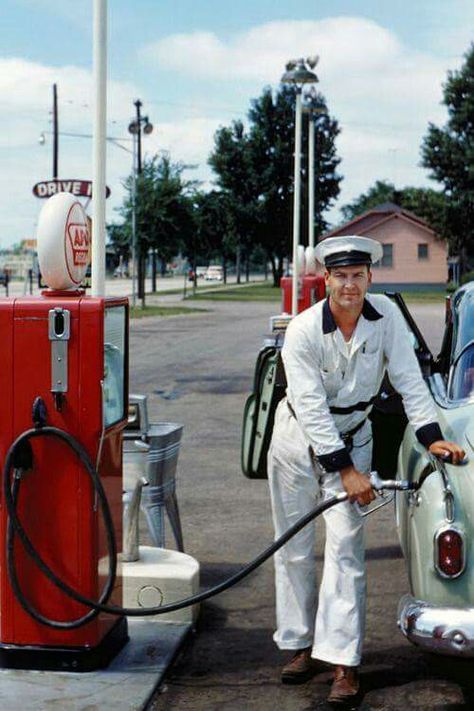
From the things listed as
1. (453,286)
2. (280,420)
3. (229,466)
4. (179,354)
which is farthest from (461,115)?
(280,420)

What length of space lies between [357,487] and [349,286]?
0.83 meters

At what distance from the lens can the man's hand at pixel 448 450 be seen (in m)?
4.23

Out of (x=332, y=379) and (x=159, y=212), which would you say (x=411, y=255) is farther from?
(x=332, y=379)

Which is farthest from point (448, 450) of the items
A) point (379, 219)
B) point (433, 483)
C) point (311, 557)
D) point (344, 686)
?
point (379, 219)

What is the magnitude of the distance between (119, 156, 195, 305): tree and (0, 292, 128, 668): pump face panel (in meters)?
43.8

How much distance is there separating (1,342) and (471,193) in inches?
2671

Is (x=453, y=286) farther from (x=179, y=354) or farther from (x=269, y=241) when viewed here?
(x=179, y=354)

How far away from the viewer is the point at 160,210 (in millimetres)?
49719

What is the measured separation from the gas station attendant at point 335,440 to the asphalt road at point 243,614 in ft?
0.64

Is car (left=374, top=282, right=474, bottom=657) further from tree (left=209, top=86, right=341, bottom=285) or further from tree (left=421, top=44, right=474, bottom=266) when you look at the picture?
tree (left=209, top=86, right=341, bottom=285)

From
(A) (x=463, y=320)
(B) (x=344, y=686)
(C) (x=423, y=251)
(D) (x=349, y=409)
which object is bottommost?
(B) (x=344, y=686)

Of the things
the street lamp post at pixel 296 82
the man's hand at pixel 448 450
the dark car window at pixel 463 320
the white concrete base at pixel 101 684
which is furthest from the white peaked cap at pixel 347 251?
the street lamp post at pixel 296 82

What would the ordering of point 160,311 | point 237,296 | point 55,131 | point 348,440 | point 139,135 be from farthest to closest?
1. point 237,296
2. point 139,135
3. point 55,131
4. point 160,311
5. point 348,440

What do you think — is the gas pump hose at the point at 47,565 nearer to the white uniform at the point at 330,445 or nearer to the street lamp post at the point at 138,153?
the white uniform at the point at 330,445
